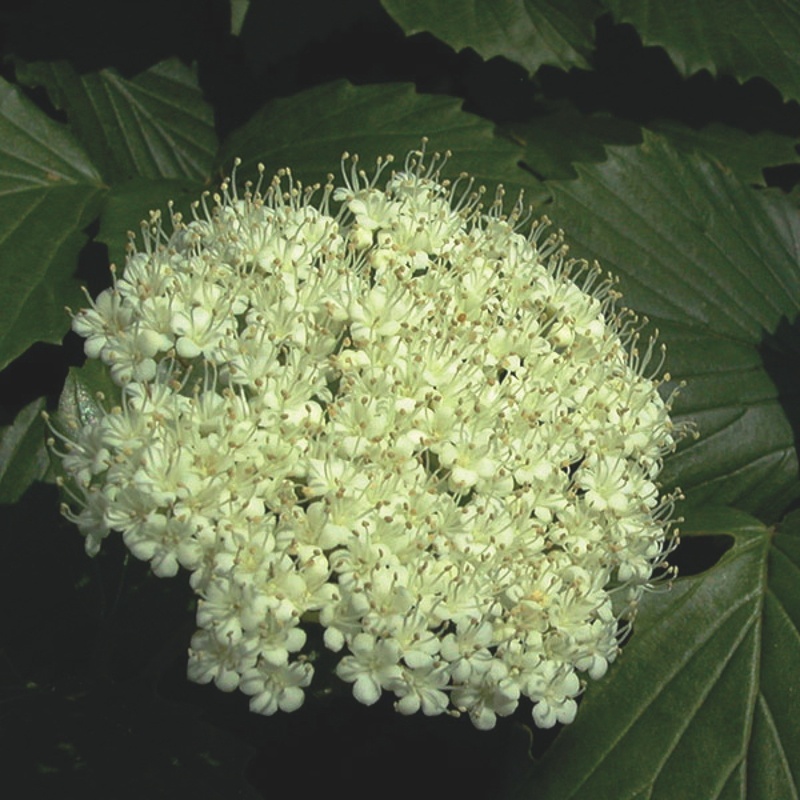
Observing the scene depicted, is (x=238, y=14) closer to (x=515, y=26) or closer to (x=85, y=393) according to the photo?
(x=515, y=26)

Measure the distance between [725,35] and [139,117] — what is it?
155cm

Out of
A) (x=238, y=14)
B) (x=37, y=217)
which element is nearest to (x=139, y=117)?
(x=238, y=14)

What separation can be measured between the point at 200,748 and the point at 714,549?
1.18 metres

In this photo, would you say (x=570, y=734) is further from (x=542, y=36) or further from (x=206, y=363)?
(x=542, y=36)

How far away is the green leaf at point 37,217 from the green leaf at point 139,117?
0.68 ft

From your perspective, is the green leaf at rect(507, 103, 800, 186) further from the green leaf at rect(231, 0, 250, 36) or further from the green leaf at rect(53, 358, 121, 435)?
the green leaf at rect(53, 358, 121, 435)

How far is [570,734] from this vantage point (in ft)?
7.03

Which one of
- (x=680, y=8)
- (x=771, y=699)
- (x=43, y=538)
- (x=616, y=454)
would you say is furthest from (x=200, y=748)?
(x=680, y=8)

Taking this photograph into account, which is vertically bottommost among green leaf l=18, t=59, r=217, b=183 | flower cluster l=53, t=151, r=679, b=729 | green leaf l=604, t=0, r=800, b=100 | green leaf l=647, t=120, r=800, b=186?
green leaf l=18, t=59, r=217, b=183

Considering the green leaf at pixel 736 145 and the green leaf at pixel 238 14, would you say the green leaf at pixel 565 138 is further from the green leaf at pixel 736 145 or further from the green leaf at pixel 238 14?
the green leaf at pixel 238 14

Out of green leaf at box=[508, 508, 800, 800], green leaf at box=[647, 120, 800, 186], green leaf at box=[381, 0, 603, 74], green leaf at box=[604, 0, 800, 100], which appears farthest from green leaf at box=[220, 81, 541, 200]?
green leaf at box=[508, 508, 800, 800]

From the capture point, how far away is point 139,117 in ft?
10.2

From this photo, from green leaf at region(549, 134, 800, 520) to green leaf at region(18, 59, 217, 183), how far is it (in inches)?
39.4

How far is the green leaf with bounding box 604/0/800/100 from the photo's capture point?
299 centimetres
